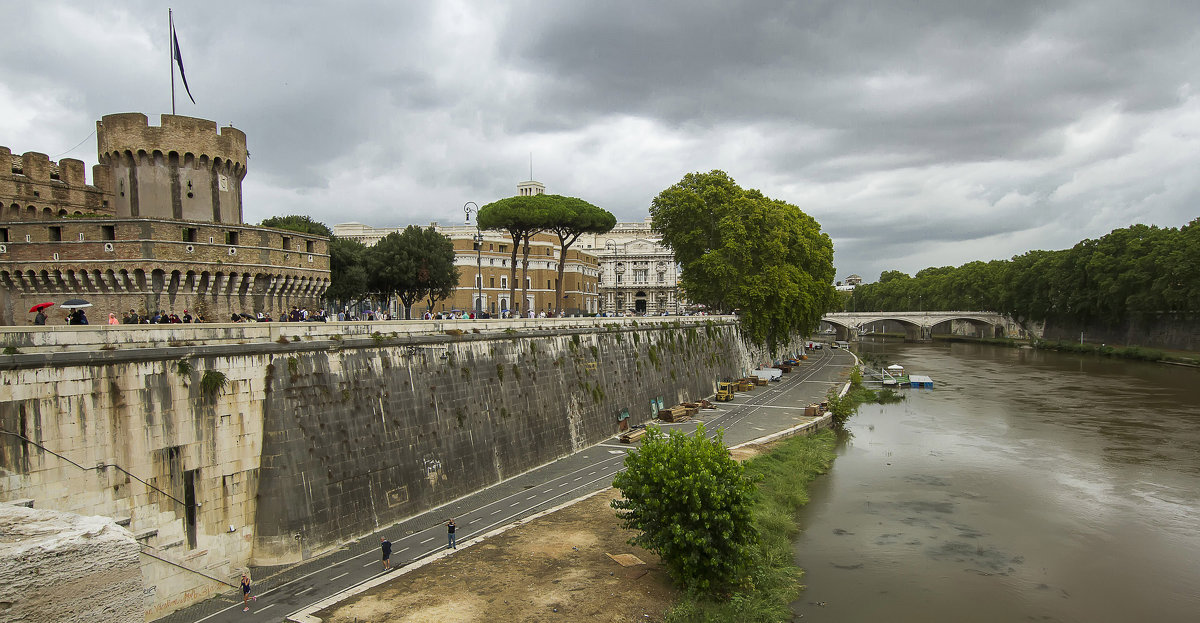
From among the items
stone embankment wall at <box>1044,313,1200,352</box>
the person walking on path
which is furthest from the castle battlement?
stone embankment wall at <box>1044,313,1200,352</box>

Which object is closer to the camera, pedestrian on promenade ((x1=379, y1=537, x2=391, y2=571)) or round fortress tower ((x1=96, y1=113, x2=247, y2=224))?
pedestrian on promenade ((x1=379, y1=537, x2=391, y2=571))

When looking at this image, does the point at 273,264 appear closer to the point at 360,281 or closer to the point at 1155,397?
the point at 360,281

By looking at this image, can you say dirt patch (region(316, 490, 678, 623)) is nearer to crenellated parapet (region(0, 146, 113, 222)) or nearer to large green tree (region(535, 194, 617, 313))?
crenellated parapet (region(0, 146, 113, 222))

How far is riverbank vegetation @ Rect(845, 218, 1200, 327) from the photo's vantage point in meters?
57.7

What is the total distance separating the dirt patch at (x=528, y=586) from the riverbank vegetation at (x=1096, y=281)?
207 ft

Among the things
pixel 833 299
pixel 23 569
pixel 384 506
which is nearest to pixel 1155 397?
pixel 833 299

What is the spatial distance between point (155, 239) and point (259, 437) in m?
9.21

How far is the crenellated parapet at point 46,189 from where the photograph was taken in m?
27.2

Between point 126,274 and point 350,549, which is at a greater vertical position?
point 126,274

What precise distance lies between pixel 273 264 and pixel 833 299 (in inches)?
2680

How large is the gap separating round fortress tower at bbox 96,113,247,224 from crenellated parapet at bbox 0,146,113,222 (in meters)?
5.53

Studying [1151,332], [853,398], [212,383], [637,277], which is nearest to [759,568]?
[212,383]

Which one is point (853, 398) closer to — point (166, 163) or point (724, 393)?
point (724, 393)

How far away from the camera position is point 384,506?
61.2ft
